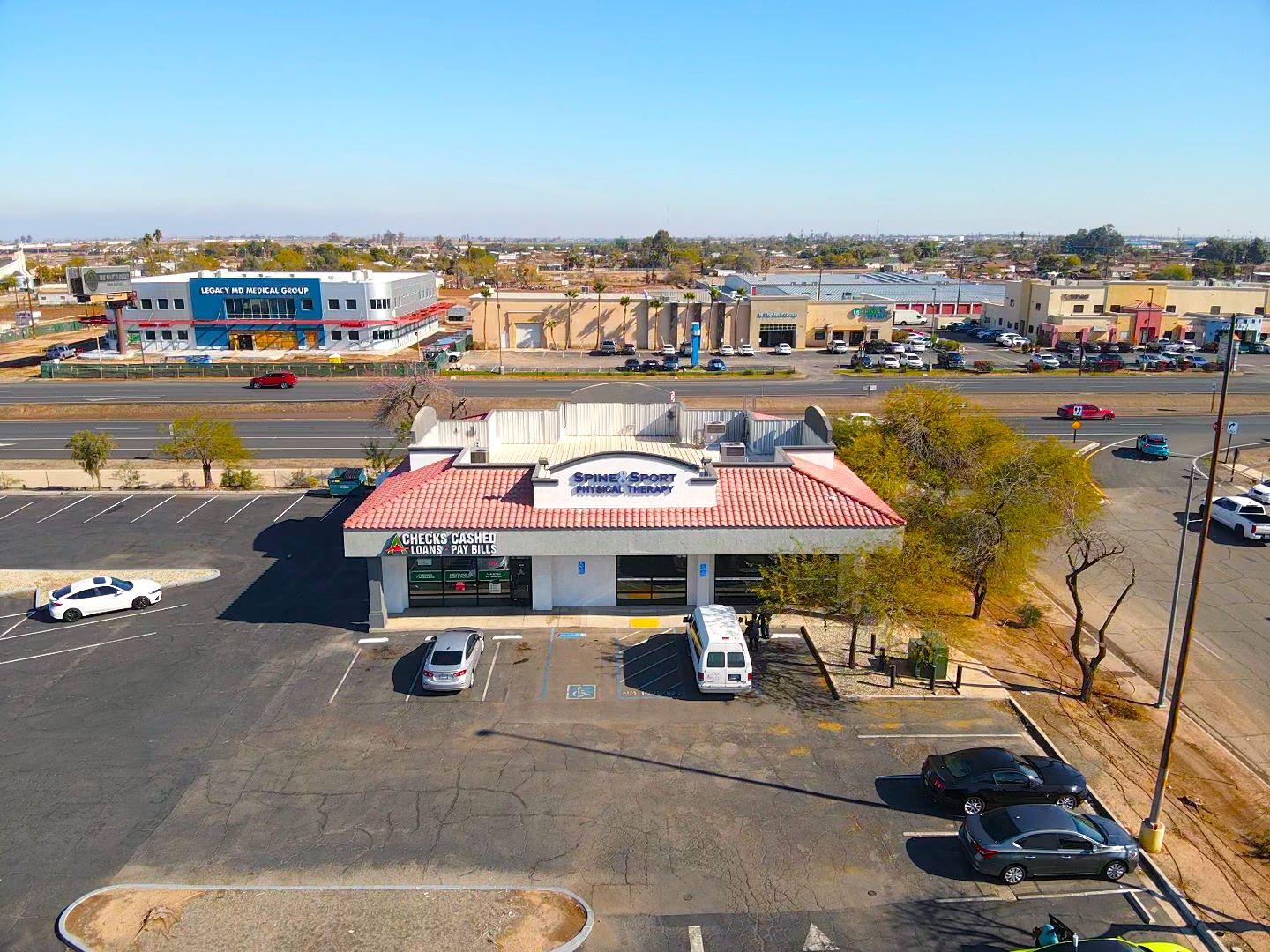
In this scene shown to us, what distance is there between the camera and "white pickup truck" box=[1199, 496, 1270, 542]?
3959 centimetres

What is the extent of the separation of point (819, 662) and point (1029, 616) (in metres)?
8.97

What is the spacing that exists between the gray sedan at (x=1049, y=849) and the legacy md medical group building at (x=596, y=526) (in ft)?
38.9

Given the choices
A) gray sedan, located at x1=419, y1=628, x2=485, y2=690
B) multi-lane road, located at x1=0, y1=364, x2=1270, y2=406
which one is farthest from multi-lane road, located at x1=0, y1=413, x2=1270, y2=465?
gray sedan, located at x1=419, y1=628, x2=485, y2=690

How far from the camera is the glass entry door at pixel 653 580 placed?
3130 cm

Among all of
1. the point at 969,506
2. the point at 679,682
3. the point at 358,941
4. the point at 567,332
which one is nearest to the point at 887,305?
the point at 567,332

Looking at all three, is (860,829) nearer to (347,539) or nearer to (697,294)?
(347,539)

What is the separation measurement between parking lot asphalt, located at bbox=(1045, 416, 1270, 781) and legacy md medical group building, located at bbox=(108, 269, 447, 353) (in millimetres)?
76837

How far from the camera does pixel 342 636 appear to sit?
2970 centimetres

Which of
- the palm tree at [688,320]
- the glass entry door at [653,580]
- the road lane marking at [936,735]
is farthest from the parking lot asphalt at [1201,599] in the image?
the palm tree at [688,320]

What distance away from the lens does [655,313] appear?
97375 millimetres

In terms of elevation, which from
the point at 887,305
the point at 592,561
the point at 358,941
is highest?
the point at 887,305

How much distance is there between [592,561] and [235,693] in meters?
12.2

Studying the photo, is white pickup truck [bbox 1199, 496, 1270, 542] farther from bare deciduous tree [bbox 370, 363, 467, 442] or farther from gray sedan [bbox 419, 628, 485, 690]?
bare deciduous tree [bbox 370, 363, 467, 442]

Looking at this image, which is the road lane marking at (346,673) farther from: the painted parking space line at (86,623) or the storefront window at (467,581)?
the painted parking space line at (86,623)
